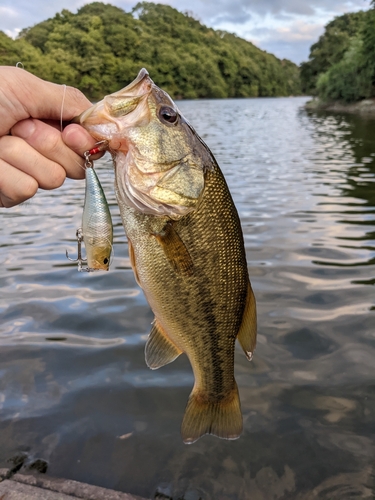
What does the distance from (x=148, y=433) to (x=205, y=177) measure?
239 cm

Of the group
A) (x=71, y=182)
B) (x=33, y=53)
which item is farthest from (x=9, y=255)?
(x=33, y=53)

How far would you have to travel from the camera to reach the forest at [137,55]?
263 feet

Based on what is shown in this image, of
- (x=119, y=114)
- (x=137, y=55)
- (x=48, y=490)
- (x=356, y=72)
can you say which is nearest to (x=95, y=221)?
(x=119, y=114)

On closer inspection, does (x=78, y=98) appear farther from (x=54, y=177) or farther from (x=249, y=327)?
(x=249, y=327)

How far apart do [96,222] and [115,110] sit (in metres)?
0.53

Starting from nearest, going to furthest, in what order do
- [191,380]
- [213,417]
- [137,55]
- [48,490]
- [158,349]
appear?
[158,349] < [213,417] < [48,490] < [191,380] < [137,55]

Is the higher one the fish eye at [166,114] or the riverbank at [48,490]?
the fish eye at [166,114]

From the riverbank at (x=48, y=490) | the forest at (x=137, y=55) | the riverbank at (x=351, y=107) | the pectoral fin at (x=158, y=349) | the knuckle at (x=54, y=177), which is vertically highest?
the forest at (x=137, y=55)

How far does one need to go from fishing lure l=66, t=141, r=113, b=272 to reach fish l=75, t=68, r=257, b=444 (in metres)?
0.09

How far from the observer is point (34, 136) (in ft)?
7.11

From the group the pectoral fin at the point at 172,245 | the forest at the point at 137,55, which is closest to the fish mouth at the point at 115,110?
the pectoral fin at the point at 172,245

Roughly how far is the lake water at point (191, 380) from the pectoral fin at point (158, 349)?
1267mm

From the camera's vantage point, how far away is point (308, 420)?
3.67m

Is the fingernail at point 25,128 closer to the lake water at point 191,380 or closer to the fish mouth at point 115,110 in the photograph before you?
the fish mouth at point 115,110
